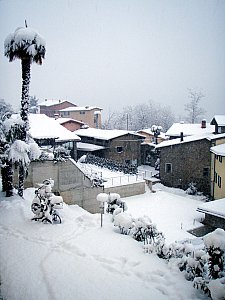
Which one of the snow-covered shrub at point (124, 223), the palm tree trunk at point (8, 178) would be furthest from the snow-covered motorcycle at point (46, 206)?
the palm tree trunk at point (8, 178)

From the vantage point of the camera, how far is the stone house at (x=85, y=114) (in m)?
28.5

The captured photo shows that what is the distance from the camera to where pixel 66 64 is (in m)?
7.95

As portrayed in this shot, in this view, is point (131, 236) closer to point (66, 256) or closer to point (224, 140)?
point (66, 256)

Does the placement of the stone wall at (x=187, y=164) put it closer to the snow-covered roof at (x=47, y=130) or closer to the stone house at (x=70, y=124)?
the snow-covered roof at (x=47, y=130)

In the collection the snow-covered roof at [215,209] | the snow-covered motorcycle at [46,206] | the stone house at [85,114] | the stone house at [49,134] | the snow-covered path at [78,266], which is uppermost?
the stone house at [85,114]

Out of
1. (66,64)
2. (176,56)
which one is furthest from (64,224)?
(66,64)

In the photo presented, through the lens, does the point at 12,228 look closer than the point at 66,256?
No


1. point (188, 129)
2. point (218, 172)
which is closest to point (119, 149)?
point (188, 129)

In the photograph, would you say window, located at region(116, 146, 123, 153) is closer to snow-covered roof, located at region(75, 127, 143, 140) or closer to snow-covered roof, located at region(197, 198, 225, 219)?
snow-covered roof, located at region(75, 127, 143, 140)

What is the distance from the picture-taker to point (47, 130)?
13.9m

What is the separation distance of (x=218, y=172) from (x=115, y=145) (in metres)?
8.37

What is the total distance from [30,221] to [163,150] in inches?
440

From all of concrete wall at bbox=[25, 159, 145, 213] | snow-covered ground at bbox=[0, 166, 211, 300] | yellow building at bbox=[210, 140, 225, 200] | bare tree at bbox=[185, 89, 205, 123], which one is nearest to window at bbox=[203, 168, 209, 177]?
yellow building at bbox=[210, 140, 225, 200]

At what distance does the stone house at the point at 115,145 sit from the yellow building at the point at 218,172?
7.09 m
